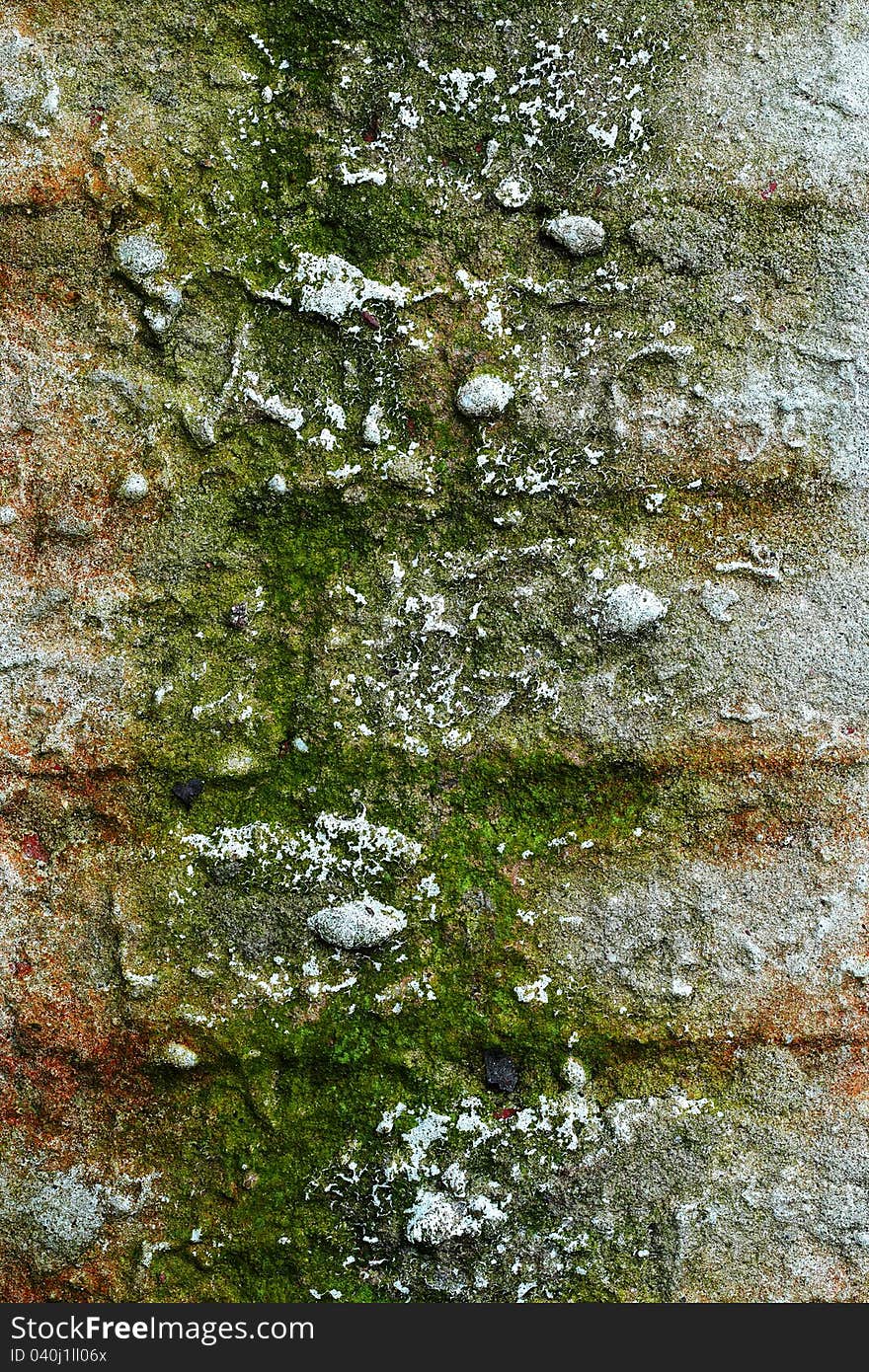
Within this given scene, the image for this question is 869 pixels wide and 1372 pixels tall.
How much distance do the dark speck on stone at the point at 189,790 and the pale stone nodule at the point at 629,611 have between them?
0.75 metres

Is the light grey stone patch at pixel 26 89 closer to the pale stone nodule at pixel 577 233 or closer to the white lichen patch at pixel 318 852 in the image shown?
the pale stone nodule at pixel 577 233

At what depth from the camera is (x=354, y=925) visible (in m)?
1.86

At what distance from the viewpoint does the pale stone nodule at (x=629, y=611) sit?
1873 millimetres

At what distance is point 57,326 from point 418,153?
27.4 inches

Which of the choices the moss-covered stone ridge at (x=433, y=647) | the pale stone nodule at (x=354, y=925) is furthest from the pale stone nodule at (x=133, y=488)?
the pale stone nodule at (x=354, y=925)

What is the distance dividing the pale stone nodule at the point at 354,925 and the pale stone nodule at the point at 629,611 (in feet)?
2.07

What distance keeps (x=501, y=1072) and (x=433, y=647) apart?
0.75m

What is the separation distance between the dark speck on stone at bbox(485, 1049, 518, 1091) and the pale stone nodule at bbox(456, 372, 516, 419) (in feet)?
3.64

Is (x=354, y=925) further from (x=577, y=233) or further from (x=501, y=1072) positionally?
(x=577, y=233)

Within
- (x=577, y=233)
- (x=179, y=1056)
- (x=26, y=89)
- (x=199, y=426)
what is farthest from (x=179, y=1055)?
(x=26, y=89)

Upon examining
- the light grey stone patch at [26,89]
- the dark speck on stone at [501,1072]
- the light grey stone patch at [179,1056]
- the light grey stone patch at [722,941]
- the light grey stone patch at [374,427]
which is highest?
the light grey stone patch at [26,89]

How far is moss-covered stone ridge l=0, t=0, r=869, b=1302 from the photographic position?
6.13 feet

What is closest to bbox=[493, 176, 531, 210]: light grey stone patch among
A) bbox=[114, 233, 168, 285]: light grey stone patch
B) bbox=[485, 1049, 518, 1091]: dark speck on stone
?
bbox=[114, 233, 168, 285]: light grey stone patch

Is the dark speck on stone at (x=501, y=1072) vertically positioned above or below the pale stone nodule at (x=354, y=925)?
below
